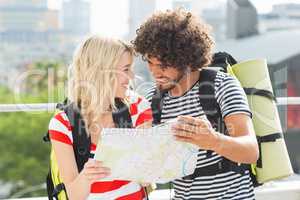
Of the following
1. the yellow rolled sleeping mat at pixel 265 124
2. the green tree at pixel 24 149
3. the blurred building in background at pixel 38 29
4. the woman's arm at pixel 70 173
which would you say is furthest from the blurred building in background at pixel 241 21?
the woman's arm at pixel 70 173

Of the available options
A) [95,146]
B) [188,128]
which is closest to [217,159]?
[188,128]

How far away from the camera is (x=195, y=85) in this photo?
1636 millimetres

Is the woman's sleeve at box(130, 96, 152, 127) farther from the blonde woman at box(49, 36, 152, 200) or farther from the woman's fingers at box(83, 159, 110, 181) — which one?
the woman's fingers at box(83, 159, 110, 181)

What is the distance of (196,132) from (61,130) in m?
0.39

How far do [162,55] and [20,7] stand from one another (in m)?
55.1

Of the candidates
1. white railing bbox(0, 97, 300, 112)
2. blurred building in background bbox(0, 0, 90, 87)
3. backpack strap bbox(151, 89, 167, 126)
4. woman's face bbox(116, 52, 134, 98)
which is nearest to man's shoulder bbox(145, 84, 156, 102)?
backpack strap bbox(151, 89, 167, 126)

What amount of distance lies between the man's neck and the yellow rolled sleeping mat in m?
0.13

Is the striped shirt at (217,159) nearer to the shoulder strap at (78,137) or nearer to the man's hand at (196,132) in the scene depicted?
the man's hand at (196,132)

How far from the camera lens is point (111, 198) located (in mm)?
1611

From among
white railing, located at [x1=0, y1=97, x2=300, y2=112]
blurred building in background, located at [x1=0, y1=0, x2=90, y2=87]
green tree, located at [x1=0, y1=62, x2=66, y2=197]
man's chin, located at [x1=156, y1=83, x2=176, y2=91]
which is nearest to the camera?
man's chin, located at [x1=156, y1=83, x2=176, y2=91]

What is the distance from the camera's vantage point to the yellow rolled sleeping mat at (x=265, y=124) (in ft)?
5.65

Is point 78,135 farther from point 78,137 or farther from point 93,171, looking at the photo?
point 93,171

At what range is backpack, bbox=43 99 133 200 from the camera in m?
1.59

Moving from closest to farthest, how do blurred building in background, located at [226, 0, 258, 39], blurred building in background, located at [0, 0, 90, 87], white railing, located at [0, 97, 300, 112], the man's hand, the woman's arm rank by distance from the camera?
the man's hand
the woman's arm
white railing, located at [0, 97, 300, 112]
blurred building in background, located at [226, 0, 258, 39]
blurred building in background, located at [0, 0, 90, 87]
